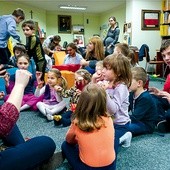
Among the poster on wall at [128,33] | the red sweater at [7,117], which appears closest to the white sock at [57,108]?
the red sweater at [7,117]

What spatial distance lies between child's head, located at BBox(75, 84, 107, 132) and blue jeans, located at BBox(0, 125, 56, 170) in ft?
0.87

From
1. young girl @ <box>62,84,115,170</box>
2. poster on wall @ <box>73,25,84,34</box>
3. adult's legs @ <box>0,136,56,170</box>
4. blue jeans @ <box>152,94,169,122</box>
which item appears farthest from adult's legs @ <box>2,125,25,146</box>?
poster on wall @ <box>73,25,84,34</box>

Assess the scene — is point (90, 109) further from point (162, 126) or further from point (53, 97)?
point (53, 97)

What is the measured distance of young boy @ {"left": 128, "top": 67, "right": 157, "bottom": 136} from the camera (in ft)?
7.29

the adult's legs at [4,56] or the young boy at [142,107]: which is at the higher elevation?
the adult's legs at [4,56]

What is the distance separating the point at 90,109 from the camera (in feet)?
4.50

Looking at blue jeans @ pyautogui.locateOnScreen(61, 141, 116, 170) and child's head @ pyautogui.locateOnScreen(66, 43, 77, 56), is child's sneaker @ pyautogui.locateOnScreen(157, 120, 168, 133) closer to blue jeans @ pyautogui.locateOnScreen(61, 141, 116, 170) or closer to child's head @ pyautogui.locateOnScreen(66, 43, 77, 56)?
blue jeans @ pyautogui.locateOnScreen(61, 141, 116, 170)

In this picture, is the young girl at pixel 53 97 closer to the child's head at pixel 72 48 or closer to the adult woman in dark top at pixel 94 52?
the adult woman in dark top at pixel 94 52

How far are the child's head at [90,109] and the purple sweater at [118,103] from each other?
0.94 ft

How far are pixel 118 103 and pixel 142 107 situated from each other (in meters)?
0.54

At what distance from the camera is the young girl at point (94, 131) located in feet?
4.37

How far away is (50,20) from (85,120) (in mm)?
9992

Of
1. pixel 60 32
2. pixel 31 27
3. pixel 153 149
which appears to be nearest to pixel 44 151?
pixel 153 149

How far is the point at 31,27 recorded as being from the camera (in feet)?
12.8
